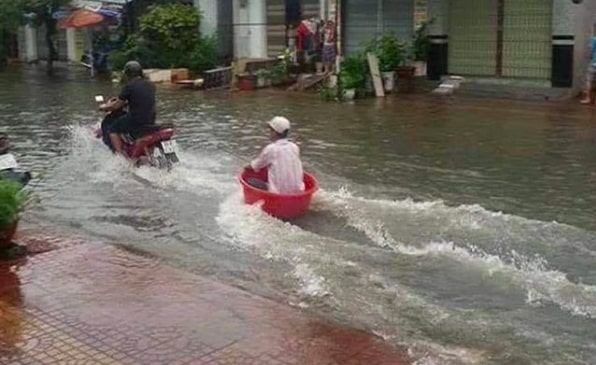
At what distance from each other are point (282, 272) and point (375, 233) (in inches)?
61.9

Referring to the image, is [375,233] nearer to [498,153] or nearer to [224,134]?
[498,153]

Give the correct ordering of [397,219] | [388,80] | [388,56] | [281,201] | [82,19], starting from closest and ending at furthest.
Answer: [281,201]
[397,219]
[388,56]
[388,80]
[82,19]

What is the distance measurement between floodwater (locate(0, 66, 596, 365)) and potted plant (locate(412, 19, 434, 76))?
18.0ft

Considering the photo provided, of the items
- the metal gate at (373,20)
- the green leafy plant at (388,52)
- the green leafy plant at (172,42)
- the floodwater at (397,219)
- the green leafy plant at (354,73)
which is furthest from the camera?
the green leafy plant at (172,42)

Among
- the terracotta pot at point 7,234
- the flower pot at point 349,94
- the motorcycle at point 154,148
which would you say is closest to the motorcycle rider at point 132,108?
the motorcycle at point 154,148

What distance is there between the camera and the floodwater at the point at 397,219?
21.5ft

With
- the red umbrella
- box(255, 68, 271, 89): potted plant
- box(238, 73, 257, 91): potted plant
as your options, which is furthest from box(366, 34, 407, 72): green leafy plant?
the red umbrella

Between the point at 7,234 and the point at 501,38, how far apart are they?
16435 millimetres

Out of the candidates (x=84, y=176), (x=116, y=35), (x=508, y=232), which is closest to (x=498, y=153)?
(x=508, y=232)

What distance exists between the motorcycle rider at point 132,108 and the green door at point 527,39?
38.1ft

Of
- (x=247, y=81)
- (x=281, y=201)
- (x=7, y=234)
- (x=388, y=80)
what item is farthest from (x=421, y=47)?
(x=7, y=234)

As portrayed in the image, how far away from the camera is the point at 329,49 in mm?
24359

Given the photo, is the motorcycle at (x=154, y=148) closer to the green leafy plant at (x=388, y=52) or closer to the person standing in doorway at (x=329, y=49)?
the green leafy plant at (x=388, y=52)

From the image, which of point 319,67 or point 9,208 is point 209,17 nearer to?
point 319,67
